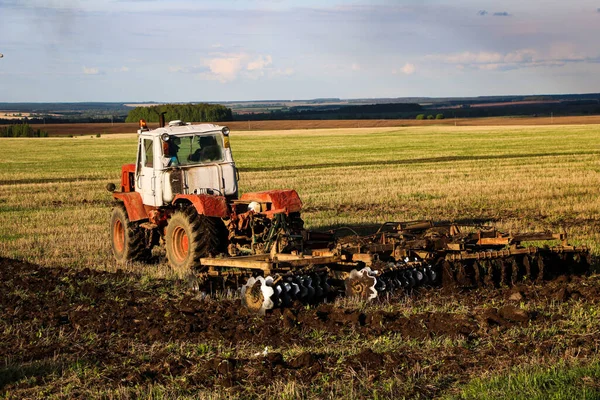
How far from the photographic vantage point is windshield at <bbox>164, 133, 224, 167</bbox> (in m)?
13.5

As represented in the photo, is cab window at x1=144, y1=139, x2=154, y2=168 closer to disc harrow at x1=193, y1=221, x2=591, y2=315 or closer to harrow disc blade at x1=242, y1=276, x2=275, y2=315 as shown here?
disc harrow at x1=193, y1=221, x2=591, y2=315

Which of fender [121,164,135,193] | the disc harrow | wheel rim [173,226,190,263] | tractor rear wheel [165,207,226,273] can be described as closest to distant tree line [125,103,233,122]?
fender [121,164,135,193]

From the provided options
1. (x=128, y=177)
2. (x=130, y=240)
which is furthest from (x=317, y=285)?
(x=128, y=177)

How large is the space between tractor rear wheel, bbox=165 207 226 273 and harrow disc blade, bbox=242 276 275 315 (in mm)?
1996

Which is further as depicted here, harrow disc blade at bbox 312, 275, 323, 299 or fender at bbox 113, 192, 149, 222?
fender at bbox 113, 192, 149, 222

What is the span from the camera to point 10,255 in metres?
15.5

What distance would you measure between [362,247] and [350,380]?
396cm

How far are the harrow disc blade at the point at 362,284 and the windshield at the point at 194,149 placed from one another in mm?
3955

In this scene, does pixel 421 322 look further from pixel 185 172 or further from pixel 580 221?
pixel 580 221

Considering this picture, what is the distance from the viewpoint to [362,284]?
10.6 meters

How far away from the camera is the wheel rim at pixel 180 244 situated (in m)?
12.8

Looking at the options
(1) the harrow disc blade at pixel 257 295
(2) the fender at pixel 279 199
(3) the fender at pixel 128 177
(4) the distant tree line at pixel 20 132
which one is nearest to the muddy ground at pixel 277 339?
(1) the harrow disc blade at pixel 257 295

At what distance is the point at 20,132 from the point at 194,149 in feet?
275

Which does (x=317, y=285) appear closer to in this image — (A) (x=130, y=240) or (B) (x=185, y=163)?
(B) (x=185, y=163)
